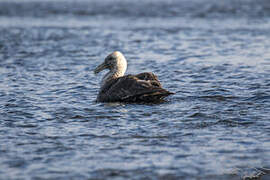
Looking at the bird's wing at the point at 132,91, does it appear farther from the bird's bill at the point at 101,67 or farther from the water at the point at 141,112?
the bird's bill at the point at 101,67

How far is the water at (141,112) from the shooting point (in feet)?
23.2

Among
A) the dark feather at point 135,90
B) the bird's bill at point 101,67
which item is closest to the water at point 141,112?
the dark feather at point 135,90

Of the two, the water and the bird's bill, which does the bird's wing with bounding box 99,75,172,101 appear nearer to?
the water

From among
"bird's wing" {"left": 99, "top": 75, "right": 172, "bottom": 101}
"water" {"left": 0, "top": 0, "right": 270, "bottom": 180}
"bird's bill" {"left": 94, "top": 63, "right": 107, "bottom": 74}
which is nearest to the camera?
"water" {"left": 0, "top": 0, "right": 270, "bottom": 180}

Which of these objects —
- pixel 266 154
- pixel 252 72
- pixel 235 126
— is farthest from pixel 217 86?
pixel 266 154

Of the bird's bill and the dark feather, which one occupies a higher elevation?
the bird's bill

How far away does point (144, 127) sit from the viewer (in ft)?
29.0

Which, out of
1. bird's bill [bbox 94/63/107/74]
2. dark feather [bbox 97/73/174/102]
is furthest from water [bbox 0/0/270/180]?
bird's bill [bbox 94/63/107/74]

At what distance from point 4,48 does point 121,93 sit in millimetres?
11166

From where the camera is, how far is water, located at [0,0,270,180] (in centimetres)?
707

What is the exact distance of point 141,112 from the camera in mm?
9914

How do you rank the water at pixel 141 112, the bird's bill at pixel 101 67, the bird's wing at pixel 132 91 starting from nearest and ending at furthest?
the water at pixel 141 112
the bird's wing at pixel 132 91
the bird's bill at pixel 101 67

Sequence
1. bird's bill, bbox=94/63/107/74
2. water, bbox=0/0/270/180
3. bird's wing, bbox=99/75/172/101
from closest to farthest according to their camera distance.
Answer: water, bbox=0/0/270/180, bird's wing, bbox=99/75/172/101, bird's bill, bbox=94/63/107/74

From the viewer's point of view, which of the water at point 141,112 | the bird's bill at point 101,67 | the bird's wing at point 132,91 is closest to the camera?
the water at point 141,112
